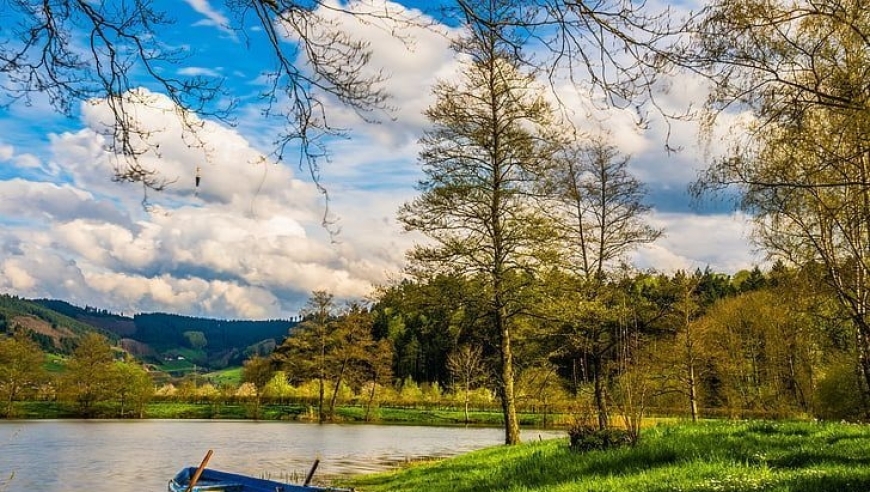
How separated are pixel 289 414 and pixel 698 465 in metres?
55.6

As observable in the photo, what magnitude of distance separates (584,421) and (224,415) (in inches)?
2163

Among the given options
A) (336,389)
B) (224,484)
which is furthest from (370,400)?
(224,484)

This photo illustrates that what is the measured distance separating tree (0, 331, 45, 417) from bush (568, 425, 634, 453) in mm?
54756

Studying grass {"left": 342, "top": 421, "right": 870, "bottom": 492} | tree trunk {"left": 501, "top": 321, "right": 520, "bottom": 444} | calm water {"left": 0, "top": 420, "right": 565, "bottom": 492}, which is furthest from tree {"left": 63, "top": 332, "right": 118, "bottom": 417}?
grass {"left": 342, "top": 421, "right": 870, "bottom": 492}

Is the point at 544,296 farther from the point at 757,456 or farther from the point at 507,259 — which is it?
the point at 757,456

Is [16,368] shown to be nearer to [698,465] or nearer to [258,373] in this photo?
[258,373]

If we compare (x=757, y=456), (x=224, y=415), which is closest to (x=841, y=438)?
(x=757, y=456)

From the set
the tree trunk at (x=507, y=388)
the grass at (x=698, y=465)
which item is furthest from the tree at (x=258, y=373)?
the grass at (x=698, y=465)

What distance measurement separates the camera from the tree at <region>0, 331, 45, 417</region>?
176ft

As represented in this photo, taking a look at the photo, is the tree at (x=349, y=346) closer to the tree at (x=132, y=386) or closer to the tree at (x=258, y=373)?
the tree at (x=258, y=373)

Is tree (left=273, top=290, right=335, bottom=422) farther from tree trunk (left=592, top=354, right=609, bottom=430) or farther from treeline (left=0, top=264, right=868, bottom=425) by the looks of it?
tree trunk (left=592, top=354, right=609, bottom=430)

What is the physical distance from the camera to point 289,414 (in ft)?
198

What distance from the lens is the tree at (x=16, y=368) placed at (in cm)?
5350

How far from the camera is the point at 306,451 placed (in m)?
28.3
